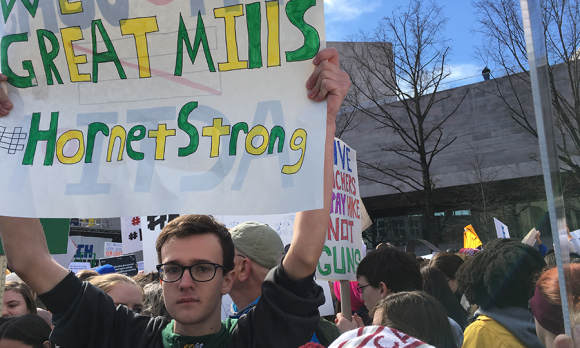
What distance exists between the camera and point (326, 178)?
1.93 metres

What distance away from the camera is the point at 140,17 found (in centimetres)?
192

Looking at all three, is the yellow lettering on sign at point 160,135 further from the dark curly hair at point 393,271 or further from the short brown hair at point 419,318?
the dark curly hair at point 393,271

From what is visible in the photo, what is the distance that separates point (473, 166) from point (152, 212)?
19.4m

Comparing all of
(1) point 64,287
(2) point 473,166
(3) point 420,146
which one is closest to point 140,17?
(1) point 64,287

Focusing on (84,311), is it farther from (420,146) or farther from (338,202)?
(420,146)

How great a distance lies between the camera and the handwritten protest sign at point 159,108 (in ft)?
5.78

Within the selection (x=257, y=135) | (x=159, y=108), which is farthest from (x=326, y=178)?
(x=159, y=108)

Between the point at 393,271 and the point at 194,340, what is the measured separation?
5.71 ft

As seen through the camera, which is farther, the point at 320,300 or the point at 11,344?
the point at 11,344

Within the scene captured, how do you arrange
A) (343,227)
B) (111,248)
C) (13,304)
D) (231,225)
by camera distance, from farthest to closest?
(111,248), (231,225), (343,227), (13,304)

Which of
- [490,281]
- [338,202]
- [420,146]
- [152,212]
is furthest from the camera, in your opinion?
[420,146]

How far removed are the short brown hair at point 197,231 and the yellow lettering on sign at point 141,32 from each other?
596mm

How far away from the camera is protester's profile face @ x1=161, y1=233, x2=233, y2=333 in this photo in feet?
6.01

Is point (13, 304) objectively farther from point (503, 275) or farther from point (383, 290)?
point (503, 275)
